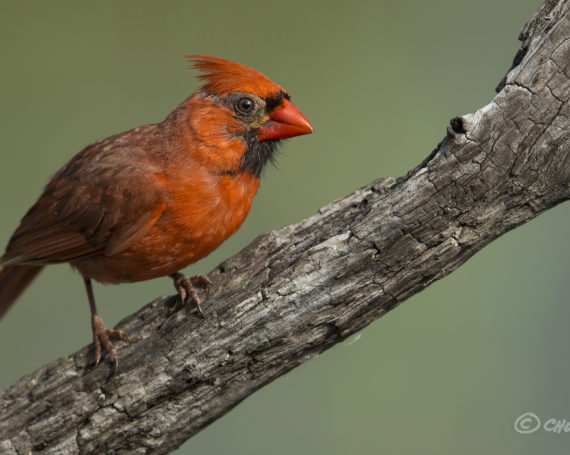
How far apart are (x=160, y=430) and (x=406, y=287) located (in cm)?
99

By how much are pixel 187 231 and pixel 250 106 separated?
1.72ft

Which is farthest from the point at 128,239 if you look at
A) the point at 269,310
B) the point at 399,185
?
the point at 399,185

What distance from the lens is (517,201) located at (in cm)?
188

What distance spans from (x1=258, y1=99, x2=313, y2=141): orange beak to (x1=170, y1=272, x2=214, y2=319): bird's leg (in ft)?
1.90

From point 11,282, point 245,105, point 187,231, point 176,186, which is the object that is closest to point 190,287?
point 187,231

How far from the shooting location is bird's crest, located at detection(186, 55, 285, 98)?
240 centimetres

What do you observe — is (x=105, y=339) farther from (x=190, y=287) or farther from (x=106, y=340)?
(x=190, y=287)

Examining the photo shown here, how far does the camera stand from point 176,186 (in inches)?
92.0

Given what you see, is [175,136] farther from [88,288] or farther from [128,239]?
[88,288]

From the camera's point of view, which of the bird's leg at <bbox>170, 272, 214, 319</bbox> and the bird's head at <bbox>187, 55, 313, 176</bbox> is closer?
the bird's leg at <bbox>170, 272, 214, 319</bbox>

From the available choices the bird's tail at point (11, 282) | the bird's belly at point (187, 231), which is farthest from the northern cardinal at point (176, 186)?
the bird's tail at point (11, 282)

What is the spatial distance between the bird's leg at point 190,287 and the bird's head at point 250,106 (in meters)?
0.45

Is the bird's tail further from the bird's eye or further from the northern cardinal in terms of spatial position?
the bird's eye

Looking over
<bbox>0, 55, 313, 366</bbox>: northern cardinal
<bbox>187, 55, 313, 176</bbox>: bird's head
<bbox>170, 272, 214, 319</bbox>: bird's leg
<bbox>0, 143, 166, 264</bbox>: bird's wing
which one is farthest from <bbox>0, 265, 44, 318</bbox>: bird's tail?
<bbox>187, 55, 313, 176</bbox>: bird's head
